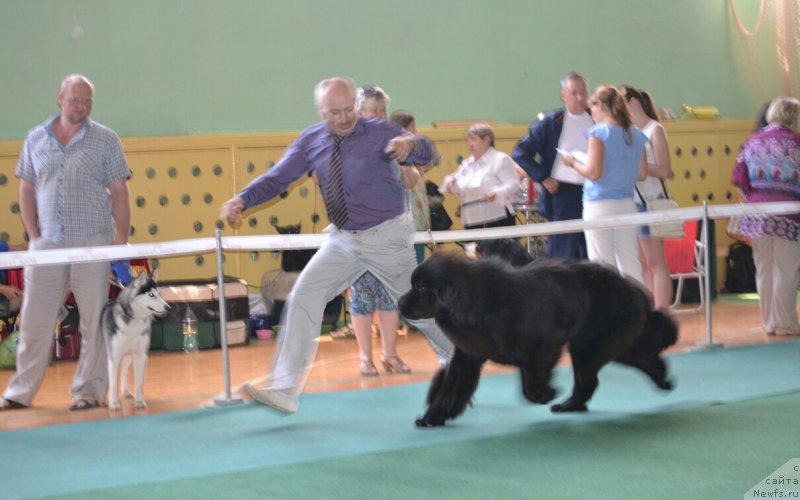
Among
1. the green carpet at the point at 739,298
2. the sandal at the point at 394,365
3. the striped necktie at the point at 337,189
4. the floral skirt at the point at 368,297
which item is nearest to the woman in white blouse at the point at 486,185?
the floral skirt at the point at 368,297

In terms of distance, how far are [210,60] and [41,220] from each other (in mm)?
4711

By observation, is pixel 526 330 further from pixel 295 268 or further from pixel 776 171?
pixel 295 268

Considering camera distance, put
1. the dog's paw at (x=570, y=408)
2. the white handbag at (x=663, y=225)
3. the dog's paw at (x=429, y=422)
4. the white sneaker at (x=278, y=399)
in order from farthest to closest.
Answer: the white handbag at (x=663, y=225), the white sneaker at (x=278, y=399), the dog's paw at (x=570, y=408), the dog's paw at (x=429, y=422)

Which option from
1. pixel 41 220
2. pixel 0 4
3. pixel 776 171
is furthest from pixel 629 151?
pixel 0 4

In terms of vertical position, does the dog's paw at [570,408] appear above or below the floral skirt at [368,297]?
below

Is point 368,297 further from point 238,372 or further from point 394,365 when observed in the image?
point 238,372

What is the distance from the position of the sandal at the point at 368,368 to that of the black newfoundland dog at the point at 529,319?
6.38 feet

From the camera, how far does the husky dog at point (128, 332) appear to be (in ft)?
21.7

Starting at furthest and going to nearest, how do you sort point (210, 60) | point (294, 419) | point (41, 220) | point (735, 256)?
point (735, 256) < point (210, 60) < point (41, 220) < point (294, 419)

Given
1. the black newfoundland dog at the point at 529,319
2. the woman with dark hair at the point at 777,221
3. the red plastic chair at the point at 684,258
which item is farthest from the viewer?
the red plastic chair at the point at 684,258

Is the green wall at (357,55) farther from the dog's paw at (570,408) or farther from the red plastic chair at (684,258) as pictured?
the dog's paw at (570,408)

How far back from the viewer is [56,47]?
10547mm

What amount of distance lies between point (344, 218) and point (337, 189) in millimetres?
155

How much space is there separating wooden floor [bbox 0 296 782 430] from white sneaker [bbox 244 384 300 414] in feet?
2.72
